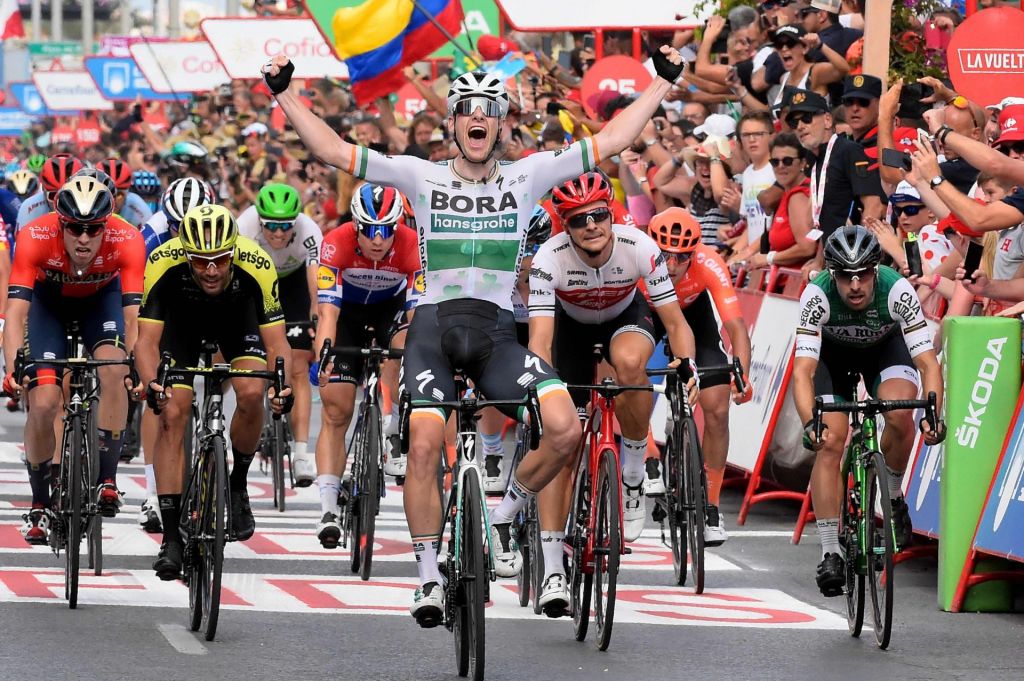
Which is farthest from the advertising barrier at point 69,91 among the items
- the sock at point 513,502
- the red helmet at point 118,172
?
the sock at point 513,502

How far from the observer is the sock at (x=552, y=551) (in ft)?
28.8

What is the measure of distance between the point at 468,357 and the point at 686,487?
97.6 inches

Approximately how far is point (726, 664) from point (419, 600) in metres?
1.36

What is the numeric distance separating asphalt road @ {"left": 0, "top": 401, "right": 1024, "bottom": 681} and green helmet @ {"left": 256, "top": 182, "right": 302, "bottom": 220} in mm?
2313

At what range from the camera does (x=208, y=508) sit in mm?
8898

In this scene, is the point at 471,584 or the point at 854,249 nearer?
the point at 471,584

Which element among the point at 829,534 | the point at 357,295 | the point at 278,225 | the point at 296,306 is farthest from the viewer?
the point at 296,306

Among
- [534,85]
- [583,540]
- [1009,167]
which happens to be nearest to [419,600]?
[583,540]

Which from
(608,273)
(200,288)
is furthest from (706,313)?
(200,288)

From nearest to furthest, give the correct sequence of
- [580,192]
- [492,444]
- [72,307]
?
[580,192] → [72,307] → [492,444]

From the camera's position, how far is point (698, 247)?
1174 centimetres

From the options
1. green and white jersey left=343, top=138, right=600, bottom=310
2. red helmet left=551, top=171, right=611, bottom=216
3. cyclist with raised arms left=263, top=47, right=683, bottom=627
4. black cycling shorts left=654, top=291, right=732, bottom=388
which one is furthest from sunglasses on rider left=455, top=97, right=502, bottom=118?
black cycling shorts left=654, top=291, right=732, bottom=388

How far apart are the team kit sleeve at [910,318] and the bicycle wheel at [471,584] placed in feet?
8.81

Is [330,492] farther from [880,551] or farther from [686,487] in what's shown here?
[880,551]
